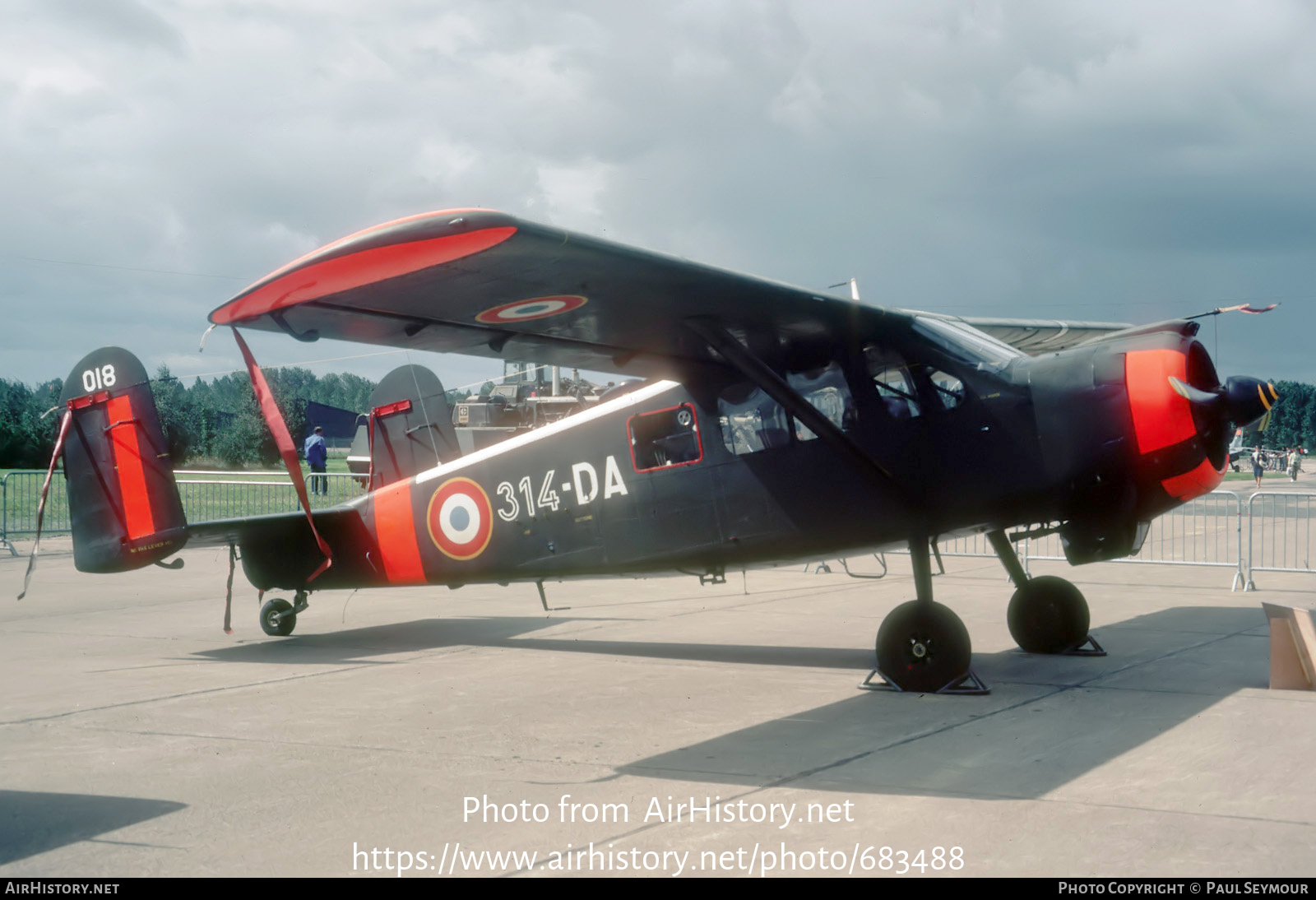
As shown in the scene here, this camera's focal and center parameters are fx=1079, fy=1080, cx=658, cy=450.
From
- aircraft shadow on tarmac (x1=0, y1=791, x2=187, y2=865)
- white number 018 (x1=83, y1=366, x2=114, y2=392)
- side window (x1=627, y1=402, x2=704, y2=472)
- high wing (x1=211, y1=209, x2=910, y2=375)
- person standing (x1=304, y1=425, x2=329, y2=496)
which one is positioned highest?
person standing (x1=304, y1=425, x2=329, y2=496)

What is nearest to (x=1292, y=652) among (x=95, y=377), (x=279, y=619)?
(x=279, y=619)

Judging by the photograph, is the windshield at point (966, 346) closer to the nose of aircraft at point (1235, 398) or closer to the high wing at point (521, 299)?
the high wing at point (521, 299)

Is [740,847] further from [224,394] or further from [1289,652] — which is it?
[224,394]

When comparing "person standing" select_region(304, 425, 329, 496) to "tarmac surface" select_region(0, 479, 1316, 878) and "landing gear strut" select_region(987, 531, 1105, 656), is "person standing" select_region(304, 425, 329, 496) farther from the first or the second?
"landing gear strut" select_region(987, 531, 1105, 656)

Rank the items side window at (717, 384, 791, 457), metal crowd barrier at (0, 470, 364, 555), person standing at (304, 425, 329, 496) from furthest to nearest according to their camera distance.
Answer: person standing at (304, 425, 329, 496)
metal crowd barrier at (0, 470, 364, 555)
side window at (717, 384, 791, 457)

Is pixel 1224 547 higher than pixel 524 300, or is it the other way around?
pixel 524 300

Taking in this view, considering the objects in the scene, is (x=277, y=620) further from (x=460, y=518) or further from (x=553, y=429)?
(x=553, y=429)

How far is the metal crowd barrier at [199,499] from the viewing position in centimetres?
1992

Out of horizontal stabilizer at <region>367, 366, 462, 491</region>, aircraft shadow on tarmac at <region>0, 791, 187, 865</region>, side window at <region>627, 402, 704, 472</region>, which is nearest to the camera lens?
aircraft shadow on tarmac at <region>0, 791, 187, 865</region>

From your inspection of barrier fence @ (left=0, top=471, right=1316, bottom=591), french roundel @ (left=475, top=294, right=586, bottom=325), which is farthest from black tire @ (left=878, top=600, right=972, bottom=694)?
barrier fence @ (left=0, top=471, right=1316, bottom=591)

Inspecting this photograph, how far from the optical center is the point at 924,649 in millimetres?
Result: 7230

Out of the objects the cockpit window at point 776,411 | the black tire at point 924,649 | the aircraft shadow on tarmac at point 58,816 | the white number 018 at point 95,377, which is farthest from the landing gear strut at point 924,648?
the white number 018 at point 95,377

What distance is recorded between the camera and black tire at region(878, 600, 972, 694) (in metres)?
7.16

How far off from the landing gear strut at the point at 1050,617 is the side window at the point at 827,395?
6.27ft
